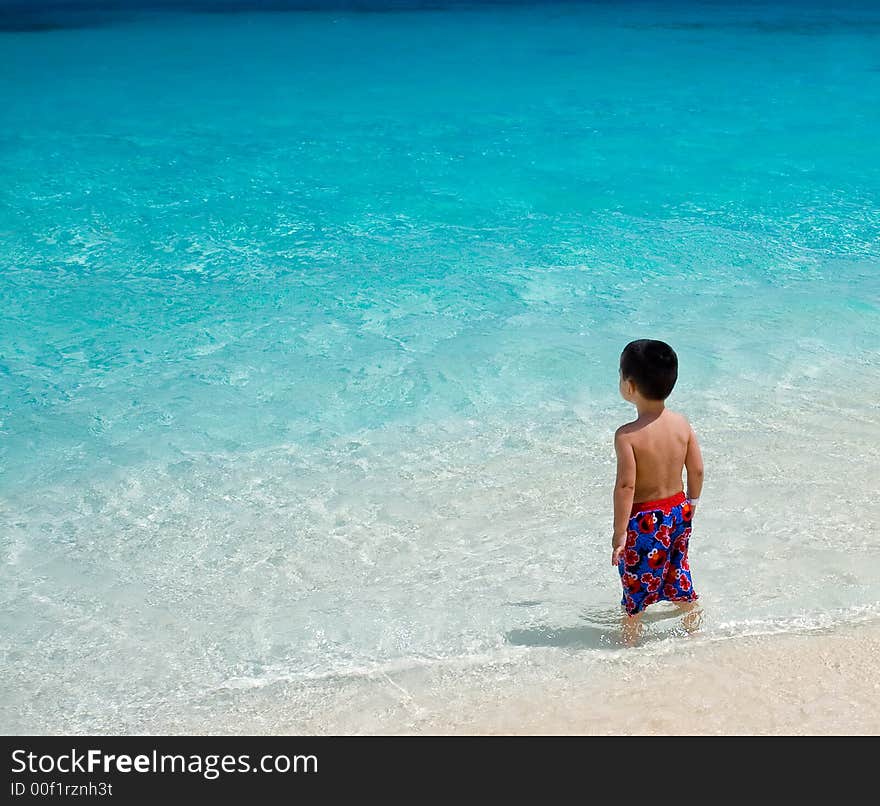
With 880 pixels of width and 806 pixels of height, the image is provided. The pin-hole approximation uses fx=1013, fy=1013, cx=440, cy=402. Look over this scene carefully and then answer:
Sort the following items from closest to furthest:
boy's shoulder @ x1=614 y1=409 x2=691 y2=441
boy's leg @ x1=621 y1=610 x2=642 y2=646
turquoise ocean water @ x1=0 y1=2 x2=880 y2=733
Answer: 1. boy's shoulder @ x1=614 y1=409 x2=691 y2=441
2. boy's leg @ x1=621 y1=610 x2=642 y2=646
3. turquoise ocean water @ x1=0 y1=2 x2=880 y2=733

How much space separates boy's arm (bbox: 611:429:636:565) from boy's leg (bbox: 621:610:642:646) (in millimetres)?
356

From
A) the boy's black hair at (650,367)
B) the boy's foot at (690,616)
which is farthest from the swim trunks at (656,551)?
the boy's black hair at (650,367)

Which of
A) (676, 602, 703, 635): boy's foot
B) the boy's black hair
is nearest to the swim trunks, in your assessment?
(676, 602, 703, 635): boy's foot

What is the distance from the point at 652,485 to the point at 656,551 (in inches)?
7.6

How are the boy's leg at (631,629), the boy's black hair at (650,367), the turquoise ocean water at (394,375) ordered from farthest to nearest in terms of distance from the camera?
the turquoise ocean water at (394,375), the boy's leg at (631,629), the boy's black hair at (650,367)

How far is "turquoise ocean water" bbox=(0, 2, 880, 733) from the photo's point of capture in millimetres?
3041

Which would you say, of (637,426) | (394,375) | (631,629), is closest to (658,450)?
(637,426)

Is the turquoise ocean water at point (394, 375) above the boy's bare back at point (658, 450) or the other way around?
the other way around

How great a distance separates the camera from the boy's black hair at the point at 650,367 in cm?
248

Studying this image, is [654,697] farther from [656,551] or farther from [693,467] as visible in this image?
[693,467]

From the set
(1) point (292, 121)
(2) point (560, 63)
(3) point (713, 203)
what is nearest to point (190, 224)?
(1) point (292, 121)

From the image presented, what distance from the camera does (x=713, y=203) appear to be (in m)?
7.47

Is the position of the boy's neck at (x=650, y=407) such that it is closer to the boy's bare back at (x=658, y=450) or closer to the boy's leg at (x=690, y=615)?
the boy's bare back at (x=658, y=450)

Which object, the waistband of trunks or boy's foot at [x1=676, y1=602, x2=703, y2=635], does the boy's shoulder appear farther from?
boy's foot at [x1=676, y1=602, x2=703, y2=635]
